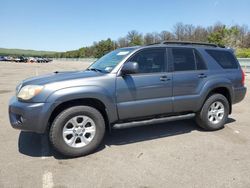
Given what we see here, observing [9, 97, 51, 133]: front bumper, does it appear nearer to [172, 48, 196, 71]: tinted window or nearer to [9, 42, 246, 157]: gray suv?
[9, 42, 246, 157]: gray suv

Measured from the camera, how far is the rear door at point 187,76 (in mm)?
4820

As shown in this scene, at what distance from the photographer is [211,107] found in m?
5.36

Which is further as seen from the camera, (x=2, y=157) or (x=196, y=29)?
(x=196, y=29)

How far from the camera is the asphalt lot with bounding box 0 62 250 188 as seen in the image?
328cm

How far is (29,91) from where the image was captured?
150 inches

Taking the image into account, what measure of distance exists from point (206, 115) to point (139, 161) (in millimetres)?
2136

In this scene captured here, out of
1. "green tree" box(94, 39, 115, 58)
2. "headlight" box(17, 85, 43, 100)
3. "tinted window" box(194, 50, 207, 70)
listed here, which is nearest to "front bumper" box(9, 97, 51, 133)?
"headlight" box(17, 85, 43, 100)

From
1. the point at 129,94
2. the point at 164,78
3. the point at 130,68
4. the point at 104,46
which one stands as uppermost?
the point at 104,46

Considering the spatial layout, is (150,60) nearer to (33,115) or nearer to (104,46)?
(33,115)

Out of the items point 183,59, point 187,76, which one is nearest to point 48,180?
point 187,76

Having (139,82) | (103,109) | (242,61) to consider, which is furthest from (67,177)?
(242,61)

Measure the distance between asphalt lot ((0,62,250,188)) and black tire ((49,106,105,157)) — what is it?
0.14 metres

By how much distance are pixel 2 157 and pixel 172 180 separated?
2.76 metres

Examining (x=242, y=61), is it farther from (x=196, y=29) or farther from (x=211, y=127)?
(x=196, y=29)
